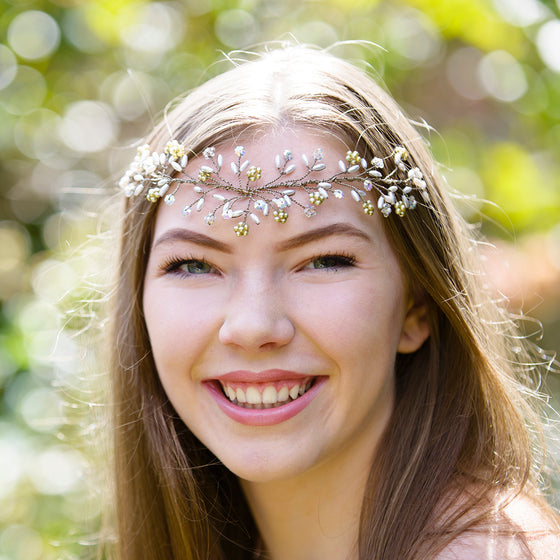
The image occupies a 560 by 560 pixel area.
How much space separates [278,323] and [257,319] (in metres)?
0.06

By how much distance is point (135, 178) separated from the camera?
2201 millimetres

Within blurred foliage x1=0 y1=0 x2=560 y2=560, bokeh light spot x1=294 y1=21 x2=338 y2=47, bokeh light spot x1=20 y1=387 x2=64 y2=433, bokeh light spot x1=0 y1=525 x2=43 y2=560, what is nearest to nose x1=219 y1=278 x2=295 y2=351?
blurred foliage x1=0 y1=0 x2=560 y2=560

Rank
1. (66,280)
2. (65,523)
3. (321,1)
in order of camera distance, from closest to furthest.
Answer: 1. (65,523)
2. (66,280)
3. (321,1)

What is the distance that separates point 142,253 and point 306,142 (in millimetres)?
606

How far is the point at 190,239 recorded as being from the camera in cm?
199

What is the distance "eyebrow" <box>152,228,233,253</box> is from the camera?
194cm

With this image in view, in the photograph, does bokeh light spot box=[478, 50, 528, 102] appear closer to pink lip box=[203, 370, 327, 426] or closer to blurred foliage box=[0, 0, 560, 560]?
blurred foliage box=[0, 0, 560, 560]

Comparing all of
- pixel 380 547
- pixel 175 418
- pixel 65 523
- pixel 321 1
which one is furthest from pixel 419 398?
pixel 321 1

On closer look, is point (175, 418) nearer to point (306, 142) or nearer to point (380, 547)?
point (380, 547)

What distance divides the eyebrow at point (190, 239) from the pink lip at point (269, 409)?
13.0 inches

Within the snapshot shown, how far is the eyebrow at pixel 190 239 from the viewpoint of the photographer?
1.94 metres

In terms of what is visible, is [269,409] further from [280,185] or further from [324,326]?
[280,185]

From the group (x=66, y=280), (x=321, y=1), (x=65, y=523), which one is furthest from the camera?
(x=321, y=1)

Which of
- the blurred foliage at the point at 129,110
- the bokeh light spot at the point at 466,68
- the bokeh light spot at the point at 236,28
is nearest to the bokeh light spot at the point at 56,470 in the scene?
the blurred foliage at the point at 129,110
